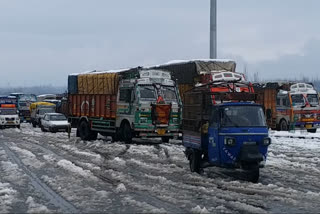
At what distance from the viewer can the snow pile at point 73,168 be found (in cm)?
1416

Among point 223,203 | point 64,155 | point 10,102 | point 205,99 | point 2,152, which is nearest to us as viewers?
point 223,203

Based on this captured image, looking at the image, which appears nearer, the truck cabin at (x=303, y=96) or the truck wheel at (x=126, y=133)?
the truck wheel at (x=126, y=133)

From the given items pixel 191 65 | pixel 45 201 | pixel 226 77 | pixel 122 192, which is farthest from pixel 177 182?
pixel 191 65

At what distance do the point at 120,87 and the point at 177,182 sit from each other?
12564mm

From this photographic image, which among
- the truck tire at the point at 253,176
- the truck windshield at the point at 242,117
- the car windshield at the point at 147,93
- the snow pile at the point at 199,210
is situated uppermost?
the car windshield at the point at 147,93

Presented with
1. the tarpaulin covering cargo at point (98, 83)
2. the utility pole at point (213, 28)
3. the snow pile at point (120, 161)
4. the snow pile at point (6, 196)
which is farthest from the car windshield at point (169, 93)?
the snow pile at point (6, 196)

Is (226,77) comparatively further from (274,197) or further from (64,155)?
(274,197)

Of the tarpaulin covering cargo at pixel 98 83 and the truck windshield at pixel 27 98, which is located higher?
the tarpaulin covering cargo at pixel 98 83

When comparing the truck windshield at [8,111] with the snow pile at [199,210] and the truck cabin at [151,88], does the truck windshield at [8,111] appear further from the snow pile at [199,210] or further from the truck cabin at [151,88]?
the snow pile at [199,210]

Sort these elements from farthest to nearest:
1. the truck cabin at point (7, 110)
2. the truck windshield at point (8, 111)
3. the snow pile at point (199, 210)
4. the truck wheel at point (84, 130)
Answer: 1. the truck cabin at point (7, 110)
2. the truck windshield at point (8, 111)
3. the truck wheel at point (84, 130)
4. the snow pile at point (199, 210)

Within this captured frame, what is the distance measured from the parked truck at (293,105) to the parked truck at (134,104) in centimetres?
830

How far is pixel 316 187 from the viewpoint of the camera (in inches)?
476

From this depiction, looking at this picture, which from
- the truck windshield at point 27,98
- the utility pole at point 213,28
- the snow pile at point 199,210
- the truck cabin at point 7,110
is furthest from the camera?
the truck windshield at point 27,98

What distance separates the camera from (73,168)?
15406 mm
